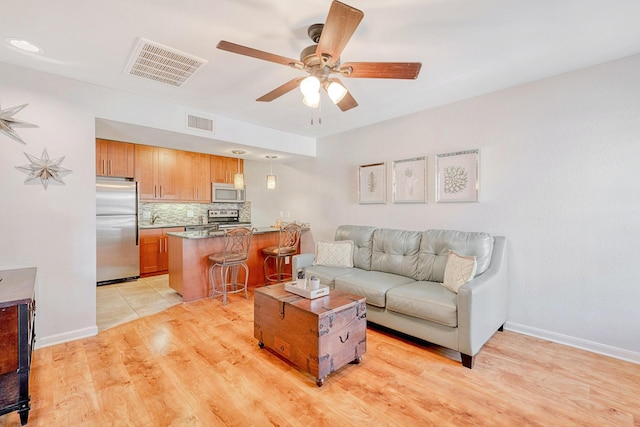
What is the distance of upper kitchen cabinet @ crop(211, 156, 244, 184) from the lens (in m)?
5.90

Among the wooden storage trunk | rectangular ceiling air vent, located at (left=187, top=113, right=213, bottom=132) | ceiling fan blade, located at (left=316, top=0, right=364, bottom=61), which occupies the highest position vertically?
rectangular ceiling air vent, located at (left=187, top=113, right=213, bottom=132)

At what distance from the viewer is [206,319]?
3172mm

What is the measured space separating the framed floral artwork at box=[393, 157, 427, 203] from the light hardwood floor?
173cm

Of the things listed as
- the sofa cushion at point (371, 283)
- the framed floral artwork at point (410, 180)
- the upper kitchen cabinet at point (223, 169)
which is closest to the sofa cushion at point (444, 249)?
the sofa cushion at point (371, 283)

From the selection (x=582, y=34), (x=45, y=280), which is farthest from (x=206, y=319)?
(x=582, y=34)

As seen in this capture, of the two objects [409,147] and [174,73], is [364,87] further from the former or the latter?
[174,73]

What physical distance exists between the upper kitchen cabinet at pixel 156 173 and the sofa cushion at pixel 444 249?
456cm

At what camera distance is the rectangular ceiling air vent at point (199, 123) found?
3447 millimetres

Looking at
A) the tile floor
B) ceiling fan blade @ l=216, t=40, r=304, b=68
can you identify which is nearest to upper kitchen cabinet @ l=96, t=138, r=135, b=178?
the tile floor

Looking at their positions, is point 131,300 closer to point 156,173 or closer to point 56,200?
point 56,200

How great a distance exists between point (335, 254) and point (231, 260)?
1.37 meters

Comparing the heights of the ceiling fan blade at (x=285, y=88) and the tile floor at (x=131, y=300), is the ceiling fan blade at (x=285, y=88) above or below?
above

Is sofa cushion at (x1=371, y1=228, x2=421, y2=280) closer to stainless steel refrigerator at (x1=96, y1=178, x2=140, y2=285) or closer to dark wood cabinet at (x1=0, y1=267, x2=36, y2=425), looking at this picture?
dark wood cabinet at (x1=0, y1=267, x2=36, y2=425)

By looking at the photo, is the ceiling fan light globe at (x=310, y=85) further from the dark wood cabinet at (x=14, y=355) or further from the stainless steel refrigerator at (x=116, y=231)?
the stainless steel refrigerator at (x=116, y=231)
